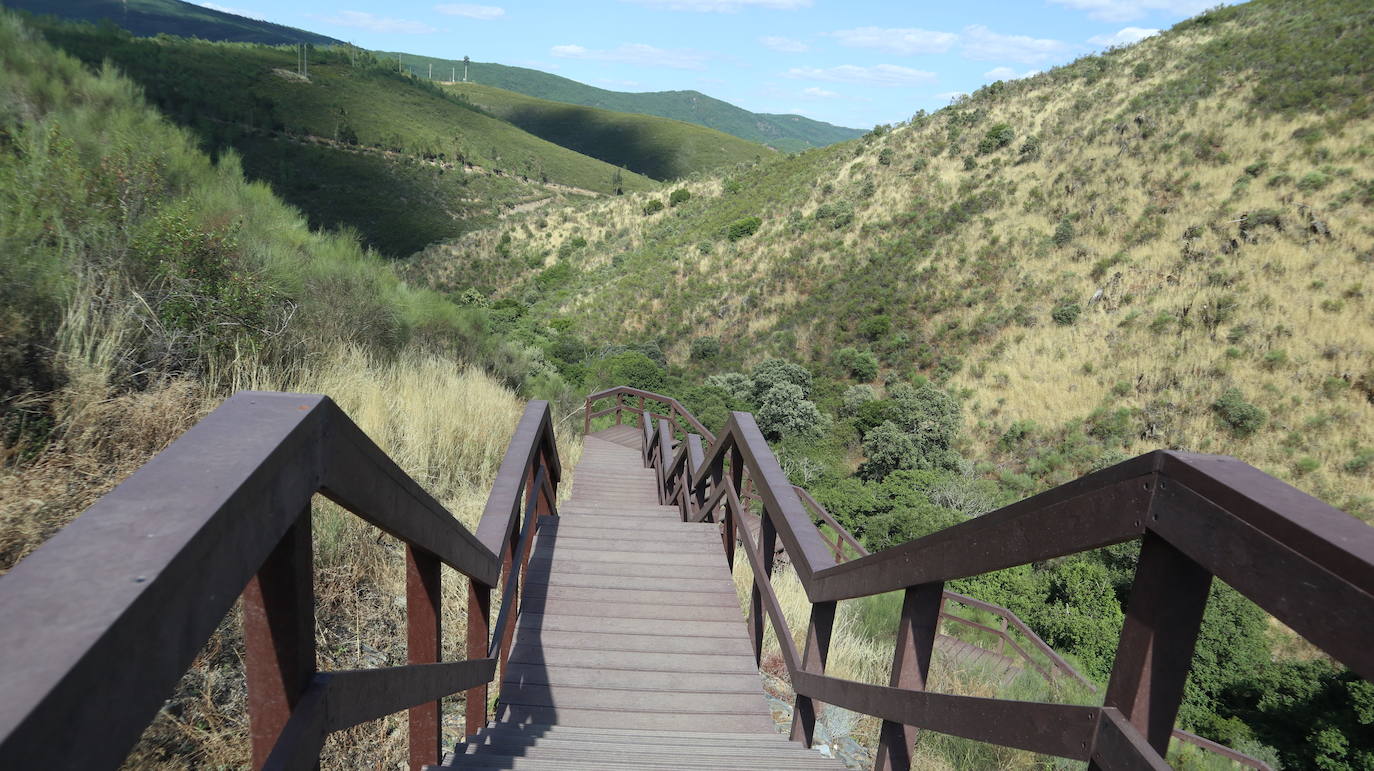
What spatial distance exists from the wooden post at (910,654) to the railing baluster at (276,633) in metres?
1.27

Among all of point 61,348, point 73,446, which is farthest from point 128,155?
point 73,446

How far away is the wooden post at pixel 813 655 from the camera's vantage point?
2.75m

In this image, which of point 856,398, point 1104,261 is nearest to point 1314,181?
point 1104,261

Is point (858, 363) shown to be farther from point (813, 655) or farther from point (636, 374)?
point (813, 655)

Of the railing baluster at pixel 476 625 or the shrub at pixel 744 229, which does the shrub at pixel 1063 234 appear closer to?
the shrub at pixel 744 229

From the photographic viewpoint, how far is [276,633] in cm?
103

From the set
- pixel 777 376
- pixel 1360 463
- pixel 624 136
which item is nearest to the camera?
pixel 1360 463

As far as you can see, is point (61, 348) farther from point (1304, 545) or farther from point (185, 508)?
point (1304, 545)

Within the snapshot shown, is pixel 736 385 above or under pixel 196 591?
under

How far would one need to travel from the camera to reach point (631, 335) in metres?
28.4

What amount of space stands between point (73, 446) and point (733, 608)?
3.22m

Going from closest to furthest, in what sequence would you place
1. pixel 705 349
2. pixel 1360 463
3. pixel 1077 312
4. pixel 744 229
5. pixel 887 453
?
pixel 1360 463, pixel 887 453, pixel 1077 312, pixel 705 349, pixel 744 229

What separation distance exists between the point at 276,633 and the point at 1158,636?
1.23m

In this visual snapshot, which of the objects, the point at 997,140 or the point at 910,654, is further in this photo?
the point at 997,140
